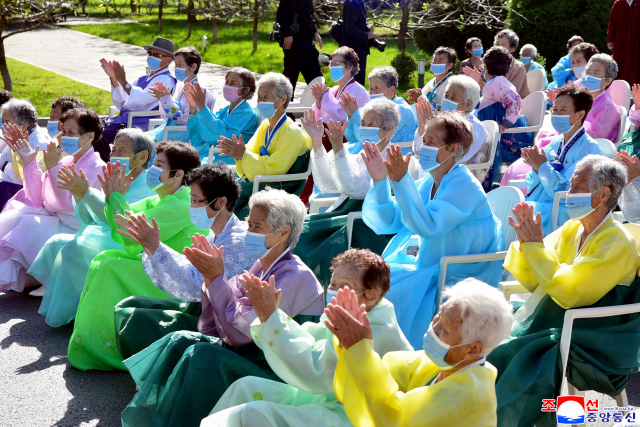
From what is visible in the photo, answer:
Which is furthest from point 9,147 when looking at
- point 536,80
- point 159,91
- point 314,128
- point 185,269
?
point 536,80

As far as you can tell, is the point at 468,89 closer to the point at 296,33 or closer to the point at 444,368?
the point at 444,368

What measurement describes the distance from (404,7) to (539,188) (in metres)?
11.5

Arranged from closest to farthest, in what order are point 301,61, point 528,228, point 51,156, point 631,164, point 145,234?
1. point 528,228
2. point 145,234
3. point 631,164
4. point 51,156
5. point 301,61

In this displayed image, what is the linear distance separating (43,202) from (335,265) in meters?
3.62

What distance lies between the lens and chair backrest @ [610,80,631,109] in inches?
303

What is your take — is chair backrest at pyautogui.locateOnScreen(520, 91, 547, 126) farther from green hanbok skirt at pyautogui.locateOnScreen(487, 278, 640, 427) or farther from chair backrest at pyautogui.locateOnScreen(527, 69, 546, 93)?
green hanbok skirt at pyautogui.locateOnScreen(487, 278, 640, 427)

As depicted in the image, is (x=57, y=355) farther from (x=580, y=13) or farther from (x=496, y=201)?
(x=580, y=13)

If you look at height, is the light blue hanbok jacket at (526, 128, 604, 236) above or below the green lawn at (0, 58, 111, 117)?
above

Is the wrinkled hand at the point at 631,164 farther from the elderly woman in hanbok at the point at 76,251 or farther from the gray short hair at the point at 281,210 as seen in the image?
the elderly woman in hanbok at the point at 76,251

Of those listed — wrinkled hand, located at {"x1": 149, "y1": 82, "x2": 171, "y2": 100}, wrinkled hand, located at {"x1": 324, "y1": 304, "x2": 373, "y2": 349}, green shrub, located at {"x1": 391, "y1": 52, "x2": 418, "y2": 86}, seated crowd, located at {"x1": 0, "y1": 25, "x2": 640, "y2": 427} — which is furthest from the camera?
→ green shrub, located at {"x1": 391, "y1": 52, "x2": 418, "y2": 86}

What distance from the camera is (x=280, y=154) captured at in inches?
228

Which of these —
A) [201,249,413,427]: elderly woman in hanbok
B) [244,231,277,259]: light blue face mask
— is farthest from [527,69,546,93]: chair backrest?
[201,249,413,427]: elderly woman in hanbok

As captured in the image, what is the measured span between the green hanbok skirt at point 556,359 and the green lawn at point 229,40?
11.5 metres

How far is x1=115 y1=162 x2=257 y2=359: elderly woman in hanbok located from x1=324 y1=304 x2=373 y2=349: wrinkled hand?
1.17 metres
